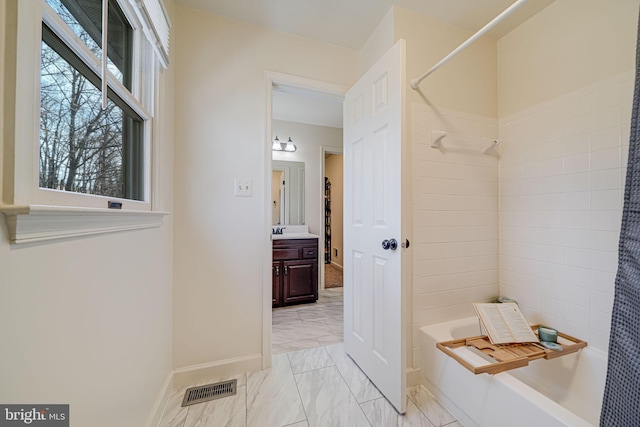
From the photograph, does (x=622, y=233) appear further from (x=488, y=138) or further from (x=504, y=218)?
(x=488, y=138)

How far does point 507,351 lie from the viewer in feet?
4.11

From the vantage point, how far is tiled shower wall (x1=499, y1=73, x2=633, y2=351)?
1.24 metres

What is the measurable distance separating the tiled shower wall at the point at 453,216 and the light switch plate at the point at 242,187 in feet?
3.68

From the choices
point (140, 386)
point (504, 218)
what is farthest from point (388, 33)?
point (140, 386)

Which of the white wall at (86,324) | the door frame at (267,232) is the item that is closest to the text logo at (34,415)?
the white wall at (86,324)

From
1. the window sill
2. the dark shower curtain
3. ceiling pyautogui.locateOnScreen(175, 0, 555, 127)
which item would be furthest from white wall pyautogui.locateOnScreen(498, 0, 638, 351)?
the window sill

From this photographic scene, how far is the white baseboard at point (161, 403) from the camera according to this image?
1.13 meters

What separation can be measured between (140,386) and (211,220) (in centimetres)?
90

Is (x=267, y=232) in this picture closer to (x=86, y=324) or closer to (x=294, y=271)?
(x=86, y=324)

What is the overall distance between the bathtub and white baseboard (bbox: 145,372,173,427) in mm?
1518

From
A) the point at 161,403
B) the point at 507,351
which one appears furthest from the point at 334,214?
the point at 161,403

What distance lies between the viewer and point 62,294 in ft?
1.95

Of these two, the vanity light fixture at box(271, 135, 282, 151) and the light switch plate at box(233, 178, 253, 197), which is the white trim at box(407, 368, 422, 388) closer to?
the light switch plate at box(233, 178, 253, 197)

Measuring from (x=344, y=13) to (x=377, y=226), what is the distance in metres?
1.44
